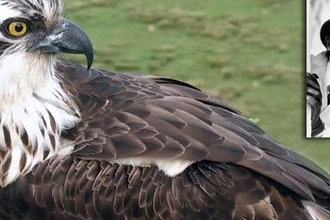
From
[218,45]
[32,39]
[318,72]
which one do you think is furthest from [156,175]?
[218,45]

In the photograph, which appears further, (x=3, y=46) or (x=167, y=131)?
(x=167, y=131)

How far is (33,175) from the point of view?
3740 mm

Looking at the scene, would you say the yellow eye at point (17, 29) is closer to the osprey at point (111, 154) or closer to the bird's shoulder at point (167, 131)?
the osprey at point (111, 154)

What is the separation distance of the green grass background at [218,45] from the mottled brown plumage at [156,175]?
4.27m

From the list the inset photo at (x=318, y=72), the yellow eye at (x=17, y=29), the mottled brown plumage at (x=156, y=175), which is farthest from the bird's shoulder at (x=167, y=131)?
the inset photo at (x=318, y=72)

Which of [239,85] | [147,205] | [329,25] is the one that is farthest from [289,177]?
[239,85]

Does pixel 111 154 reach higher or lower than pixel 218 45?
higher

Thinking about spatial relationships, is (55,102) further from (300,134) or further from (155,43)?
(155,43)

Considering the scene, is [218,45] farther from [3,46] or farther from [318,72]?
[3,46]

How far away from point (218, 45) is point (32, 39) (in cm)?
584

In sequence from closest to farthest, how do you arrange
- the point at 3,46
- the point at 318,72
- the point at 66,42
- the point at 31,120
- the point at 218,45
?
the point at 3,46, the point at 66,42, the point at 31,120, the point at 318,72, the point at 218,45

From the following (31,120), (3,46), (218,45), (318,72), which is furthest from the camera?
(218,45)

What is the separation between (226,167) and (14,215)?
0.92 m

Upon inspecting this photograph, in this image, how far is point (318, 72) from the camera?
7.88 m
